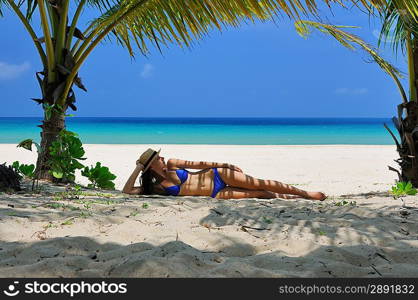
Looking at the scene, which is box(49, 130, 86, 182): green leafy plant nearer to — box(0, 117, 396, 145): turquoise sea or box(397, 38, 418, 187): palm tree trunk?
box(397, 38, 418, 187): palm tree trunk

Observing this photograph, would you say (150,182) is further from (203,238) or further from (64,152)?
(203,238)

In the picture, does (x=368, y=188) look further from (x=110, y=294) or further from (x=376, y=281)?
(x=110, y=294)

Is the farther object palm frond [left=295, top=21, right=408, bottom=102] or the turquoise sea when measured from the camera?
the turquoise sea

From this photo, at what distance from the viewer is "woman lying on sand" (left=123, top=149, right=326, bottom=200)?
412 cm

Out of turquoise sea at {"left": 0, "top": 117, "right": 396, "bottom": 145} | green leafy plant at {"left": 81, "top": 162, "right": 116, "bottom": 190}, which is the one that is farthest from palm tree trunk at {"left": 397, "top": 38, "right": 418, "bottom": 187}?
turquoise sea at {"left": 0, "top": 117, "right": 396, "bottom": 145}

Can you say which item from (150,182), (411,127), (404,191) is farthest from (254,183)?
(411,127)

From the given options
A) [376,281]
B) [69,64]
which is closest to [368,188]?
[69,64]

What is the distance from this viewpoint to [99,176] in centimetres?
474

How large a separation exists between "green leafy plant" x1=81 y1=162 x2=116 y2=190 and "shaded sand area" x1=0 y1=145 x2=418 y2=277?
97 centimetres

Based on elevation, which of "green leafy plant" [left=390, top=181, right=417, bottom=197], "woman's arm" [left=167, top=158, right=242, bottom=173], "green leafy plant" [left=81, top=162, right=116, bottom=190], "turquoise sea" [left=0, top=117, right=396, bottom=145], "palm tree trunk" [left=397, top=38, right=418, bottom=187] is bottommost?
"green leafy plant" [left=390, top=181, right=417, bottom=197]

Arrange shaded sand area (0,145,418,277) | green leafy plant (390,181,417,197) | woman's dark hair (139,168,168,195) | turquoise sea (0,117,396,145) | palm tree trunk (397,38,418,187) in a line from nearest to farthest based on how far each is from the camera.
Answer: shaded sand area (0,145,418,277), green leafy plant (390,181,417,197), woman's dark hair (139,168,168,195), palm tree trunk (397,38,418,187), turquoise sea (0,117,396,145)

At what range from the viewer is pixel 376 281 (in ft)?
5.71

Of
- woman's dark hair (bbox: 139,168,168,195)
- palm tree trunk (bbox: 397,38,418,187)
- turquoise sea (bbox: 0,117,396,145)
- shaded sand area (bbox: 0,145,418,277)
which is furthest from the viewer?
turquoise sea (bbox: 0,117,396,145)

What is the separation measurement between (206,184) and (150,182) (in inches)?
20.6
